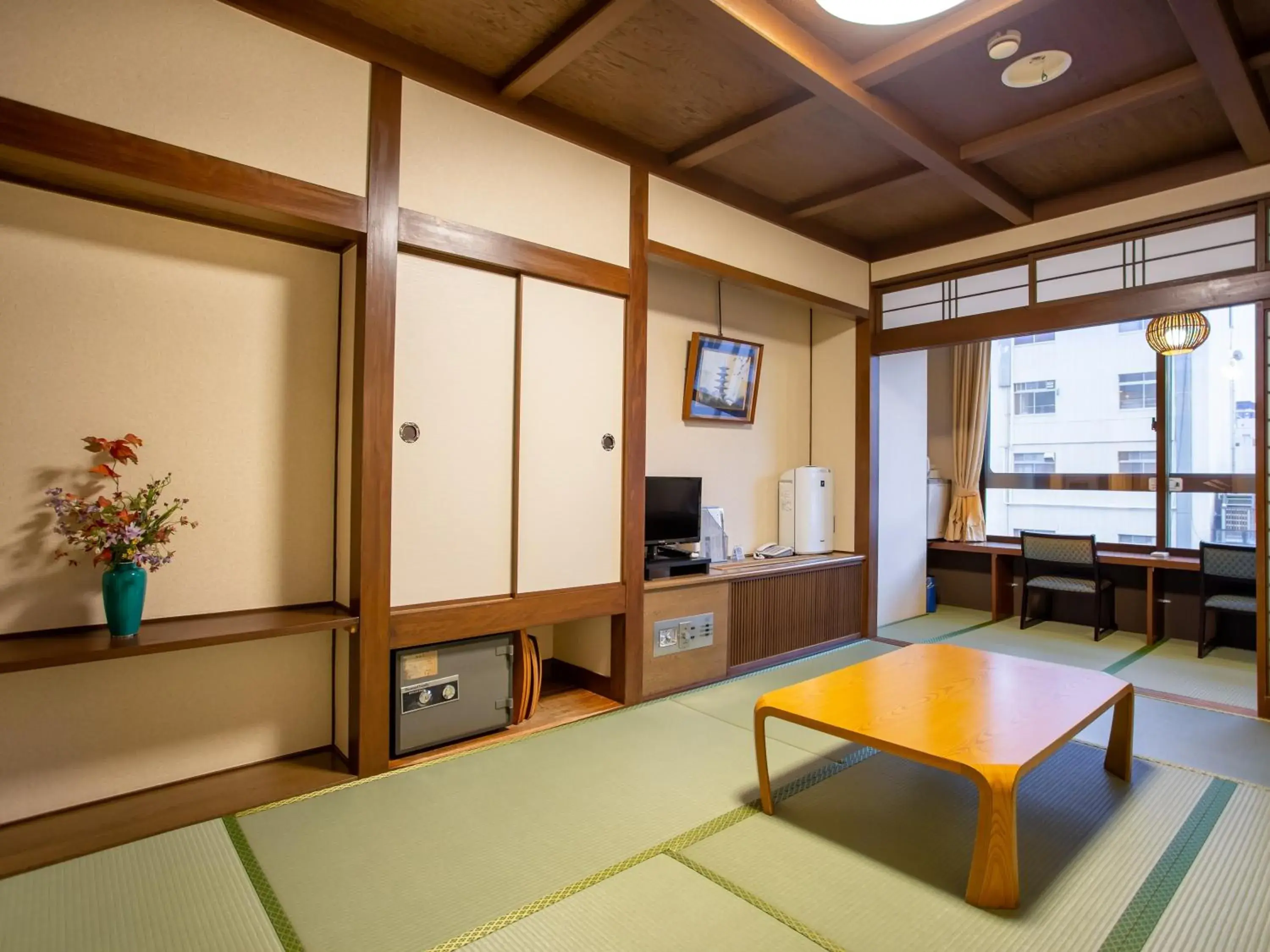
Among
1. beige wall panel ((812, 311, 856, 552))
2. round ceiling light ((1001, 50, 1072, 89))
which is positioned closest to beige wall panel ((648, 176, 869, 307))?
beige wall panel ((812, 311, 856, 552))

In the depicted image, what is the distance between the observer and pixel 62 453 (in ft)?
7.27

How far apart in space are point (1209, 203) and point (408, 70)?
4.02 metres

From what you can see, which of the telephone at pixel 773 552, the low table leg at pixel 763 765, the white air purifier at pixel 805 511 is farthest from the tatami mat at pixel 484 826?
the white air purifier at pixel 805 511

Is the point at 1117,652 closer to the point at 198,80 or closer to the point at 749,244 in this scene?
the point at 749,244

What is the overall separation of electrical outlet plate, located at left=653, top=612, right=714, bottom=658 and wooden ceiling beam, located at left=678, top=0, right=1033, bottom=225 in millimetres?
2594

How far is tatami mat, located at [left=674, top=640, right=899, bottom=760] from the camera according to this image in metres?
2.89

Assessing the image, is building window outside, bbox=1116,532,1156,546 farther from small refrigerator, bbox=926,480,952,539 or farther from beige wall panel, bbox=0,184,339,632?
beige wall panel, bbox=0,184,339,632

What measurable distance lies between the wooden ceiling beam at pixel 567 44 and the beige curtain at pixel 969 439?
16.0 feet

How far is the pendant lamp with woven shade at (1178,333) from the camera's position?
436cm

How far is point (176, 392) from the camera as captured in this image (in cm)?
242

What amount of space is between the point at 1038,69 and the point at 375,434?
3.06 metres

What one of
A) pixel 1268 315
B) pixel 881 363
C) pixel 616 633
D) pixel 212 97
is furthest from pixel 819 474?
pixel 212 97

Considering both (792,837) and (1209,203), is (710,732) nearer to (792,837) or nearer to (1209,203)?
(792,837)

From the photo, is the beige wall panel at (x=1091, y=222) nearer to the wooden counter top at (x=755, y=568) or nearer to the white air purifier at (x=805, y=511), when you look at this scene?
the white air purifier at (x=805, y=511)
